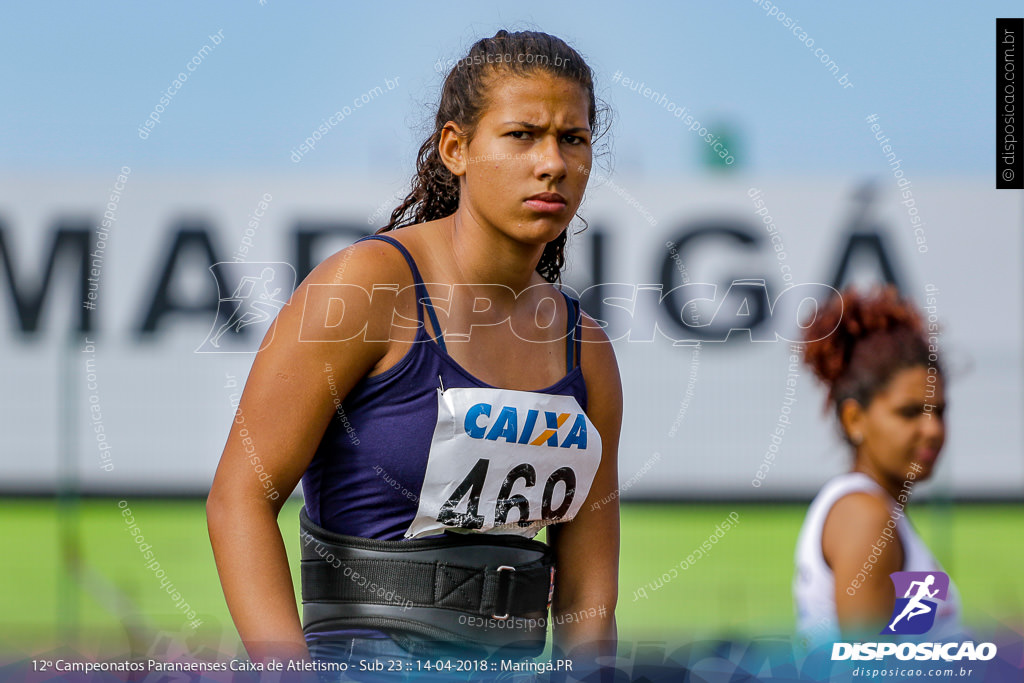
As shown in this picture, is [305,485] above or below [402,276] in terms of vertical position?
below

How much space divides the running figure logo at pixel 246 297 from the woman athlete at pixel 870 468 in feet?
20.6

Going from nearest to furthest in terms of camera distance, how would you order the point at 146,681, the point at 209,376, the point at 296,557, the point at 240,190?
the point at 146,681
the point at 296,557
the point at 209,376
the point at 240,190

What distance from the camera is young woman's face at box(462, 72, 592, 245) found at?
6.45ft

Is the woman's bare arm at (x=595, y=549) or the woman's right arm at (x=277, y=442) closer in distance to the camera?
the woman's right arm at (x=277, y=442)

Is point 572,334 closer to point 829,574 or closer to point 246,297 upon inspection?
point 829,574

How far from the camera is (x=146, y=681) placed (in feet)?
6.92

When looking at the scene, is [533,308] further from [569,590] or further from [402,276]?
[569,590]

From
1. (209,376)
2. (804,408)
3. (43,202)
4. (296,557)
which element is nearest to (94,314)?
(43,202)


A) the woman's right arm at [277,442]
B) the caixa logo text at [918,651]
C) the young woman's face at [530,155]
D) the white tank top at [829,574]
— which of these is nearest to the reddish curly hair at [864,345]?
the white tank top at [829,574]

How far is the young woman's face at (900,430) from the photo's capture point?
8.71ft

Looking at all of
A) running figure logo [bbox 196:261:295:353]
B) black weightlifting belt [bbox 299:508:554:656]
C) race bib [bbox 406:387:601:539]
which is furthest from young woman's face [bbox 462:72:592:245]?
running figure logo [bbox 196:261:295:353]

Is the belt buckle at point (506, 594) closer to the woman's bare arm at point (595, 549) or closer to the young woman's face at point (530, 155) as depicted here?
the woman's bare arm at point (595, 549)

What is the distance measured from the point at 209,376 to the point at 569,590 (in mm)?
7670

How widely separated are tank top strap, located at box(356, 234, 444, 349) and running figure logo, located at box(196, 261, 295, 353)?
6.72m
